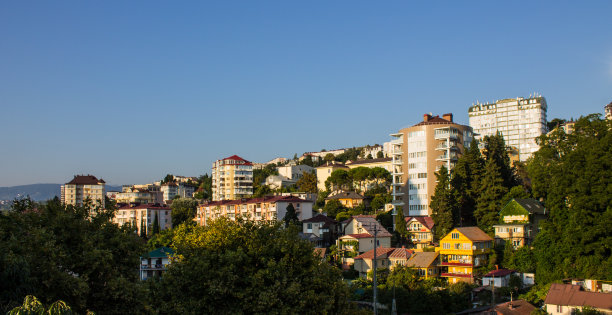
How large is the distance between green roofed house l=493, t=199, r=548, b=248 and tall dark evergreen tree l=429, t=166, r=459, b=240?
4088 mm

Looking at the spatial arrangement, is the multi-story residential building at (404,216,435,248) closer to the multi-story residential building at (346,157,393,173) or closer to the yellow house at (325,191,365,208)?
the yellow house at (325,191,365,208)

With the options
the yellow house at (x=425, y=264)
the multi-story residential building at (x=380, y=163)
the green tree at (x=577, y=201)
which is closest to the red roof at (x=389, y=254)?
the yellow house at (x=425, y=264)

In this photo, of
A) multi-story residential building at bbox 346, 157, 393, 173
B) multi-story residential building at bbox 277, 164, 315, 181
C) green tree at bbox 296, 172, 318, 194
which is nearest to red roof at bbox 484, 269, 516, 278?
multi-story residential building at bbox 346, 157, 393, 173

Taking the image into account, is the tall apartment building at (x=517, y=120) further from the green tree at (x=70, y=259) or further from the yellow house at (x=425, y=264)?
the green tree at (x=70, y=259)

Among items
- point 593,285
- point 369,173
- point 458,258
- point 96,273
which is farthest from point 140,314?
point 369,173

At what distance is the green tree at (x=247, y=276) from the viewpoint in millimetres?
19938

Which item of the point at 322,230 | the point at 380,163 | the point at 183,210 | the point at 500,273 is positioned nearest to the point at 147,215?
the point at 183,210

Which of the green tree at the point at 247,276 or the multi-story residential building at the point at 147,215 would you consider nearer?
the green tree at the point at 247,276

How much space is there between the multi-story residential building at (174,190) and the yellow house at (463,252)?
108 m

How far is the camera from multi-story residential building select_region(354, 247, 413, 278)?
48344 mm

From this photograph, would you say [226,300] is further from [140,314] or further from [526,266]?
[526,266]

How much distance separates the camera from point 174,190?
147m

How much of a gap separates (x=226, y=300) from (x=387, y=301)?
69.6 ft

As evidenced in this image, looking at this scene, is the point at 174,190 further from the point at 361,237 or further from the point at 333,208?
the point at 361,237
